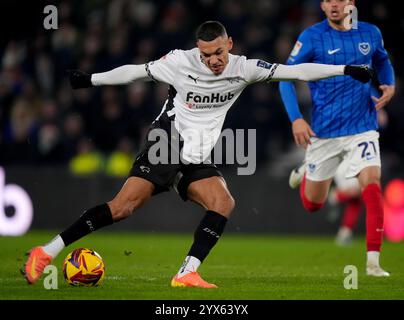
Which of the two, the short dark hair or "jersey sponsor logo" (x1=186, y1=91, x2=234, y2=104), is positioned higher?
the short dark hair

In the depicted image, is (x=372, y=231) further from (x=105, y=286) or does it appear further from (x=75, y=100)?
(x=75, y=100)

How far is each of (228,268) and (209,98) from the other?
2.55 meters

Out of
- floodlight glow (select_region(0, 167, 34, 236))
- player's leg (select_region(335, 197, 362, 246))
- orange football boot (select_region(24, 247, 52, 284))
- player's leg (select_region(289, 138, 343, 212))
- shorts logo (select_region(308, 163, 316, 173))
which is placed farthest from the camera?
floodlight glow (select_region(0, 167, 34, 236))

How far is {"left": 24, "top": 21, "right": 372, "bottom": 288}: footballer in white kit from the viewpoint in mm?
7703

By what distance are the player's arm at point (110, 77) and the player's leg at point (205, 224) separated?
0.97 meters

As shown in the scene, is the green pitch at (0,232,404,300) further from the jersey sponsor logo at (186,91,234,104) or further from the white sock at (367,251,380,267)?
the jersey sponsor logo at (186,91,234,104)

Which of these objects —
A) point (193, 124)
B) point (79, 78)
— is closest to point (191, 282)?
point (193, 124)

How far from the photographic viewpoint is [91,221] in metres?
7.74

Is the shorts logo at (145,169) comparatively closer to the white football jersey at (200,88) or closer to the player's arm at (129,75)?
the white football jersey at (200,88)

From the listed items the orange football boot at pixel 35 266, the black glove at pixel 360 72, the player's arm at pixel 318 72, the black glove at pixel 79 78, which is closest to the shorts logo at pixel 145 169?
the black glove at pixel 79 78

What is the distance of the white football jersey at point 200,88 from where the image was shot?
7.94 meters

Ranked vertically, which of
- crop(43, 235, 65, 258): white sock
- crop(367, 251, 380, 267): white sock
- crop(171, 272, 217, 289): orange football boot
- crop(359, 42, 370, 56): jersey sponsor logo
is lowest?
crop(367, 251, 380, 267): white sock

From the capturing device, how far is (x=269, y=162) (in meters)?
16.3

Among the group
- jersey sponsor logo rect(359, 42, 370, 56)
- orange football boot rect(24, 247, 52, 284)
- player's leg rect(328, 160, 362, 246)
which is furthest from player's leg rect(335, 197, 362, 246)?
orange football boot rect(24, 247, 52, 284)
